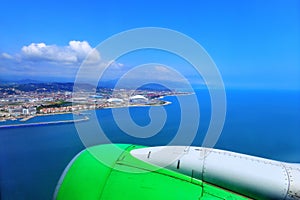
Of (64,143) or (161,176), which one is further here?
(64,143)

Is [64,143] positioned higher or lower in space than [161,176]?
lower

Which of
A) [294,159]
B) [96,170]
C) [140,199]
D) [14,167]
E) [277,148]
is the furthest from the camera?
[277,148]

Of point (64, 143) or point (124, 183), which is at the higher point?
point (124, 183)

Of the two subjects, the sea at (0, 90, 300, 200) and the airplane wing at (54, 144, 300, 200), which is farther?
the sea at (0, 90, 300, 200)

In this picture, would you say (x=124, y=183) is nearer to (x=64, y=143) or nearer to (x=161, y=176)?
(x=161, y=176)

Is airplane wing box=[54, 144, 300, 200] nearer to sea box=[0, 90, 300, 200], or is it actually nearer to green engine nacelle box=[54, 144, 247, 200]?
green engine nacelle box=[54, 144, 247, 200]

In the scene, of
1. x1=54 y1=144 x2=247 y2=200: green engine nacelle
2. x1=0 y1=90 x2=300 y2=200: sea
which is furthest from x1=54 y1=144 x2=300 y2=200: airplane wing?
x1=0 y1=90 x2=300 y2=200: sea

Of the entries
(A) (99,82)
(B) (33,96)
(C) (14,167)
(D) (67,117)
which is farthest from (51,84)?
(A) (99,82)

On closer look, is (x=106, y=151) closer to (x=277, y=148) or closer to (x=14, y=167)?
(x=14, y=167)

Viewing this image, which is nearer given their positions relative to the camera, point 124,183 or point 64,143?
point 124,183

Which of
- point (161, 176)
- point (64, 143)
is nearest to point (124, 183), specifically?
point (161, 176)

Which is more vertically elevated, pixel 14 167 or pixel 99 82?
→ pixel 99 82
